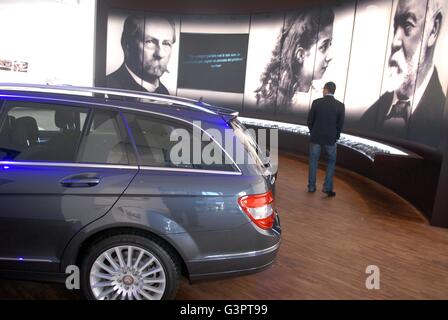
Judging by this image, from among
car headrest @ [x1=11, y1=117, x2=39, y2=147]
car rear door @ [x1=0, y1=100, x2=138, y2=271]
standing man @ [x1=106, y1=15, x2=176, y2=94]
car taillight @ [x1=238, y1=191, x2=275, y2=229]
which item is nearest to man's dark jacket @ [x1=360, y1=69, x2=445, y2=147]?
car taillight @ [x1=238, y1=191, x2=275, y2=229]

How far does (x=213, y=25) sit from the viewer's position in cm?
1102

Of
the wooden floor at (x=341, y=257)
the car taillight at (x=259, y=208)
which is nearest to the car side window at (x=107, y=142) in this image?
the car taillight at (x=259, y=208)

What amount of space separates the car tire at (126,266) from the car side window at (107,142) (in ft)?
1.44

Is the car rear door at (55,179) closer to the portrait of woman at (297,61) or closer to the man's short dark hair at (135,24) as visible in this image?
the portrait of woman at (297,61)

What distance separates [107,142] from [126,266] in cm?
72

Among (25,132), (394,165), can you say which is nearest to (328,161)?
(394,165)

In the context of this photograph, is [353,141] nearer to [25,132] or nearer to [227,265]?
[227,265]

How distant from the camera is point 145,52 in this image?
11727 millimetres

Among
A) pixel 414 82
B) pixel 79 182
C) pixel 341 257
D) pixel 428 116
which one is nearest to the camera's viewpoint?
pixel 79 182

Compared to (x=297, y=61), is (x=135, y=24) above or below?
above

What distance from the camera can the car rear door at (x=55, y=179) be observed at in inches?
84.6

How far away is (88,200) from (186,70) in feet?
32.1

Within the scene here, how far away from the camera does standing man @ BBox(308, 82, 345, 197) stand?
549cm

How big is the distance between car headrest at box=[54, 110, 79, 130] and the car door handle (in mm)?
333
